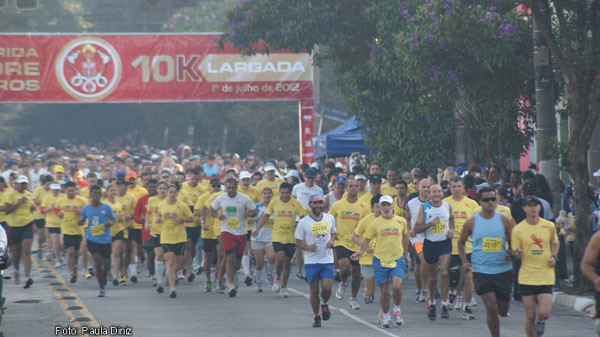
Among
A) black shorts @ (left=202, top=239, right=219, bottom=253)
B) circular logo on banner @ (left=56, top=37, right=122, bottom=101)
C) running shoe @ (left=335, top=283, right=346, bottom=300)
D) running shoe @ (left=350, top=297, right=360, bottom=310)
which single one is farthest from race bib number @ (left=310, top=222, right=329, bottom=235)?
circular logo on banner @ (left=56, top=37, right=122, bottom=101)

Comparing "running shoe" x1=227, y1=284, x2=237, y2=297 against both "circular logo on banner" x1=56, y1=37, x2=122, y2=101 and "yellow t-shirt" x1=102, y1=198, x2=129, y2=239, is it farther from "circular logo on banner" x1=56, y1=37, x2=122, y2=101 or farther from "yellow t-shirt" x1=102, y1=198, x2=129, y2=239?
"circular logo on banner" x1=56, y1=37, x2=122, y2=101

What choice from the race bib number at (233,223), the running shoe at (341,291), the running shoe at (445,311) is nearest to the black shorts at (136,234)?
the race bib number at (233,223)

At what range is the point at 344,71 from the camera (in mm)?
25656

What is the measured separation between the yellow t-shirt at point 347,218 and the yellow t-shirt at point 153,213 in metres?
3.32

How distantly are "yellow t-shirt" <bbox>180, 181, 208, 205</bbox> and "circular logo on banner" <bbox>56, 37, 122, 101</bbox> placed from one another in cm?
1236

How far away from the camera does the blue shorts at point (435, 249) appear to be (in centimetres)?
1409

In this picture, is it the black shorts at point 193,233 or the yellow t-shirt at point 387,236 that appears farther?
the black shorts at point 193,233

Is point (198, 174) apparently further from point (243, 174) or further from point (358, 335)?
point (358, 335)

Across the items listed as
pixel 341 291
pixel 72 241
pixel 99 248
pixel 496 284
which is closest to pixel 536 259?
pixel 496 284

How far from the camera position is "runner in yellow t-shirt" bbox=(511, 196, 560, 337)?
10664 mm

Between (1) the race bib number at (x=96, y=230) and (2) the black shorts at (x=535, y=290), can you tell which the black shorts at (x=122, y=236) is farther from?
(2) the black shorts at (x=535, y=290)

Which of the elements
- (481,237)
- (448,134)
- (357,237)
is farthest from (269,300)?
(448,134)

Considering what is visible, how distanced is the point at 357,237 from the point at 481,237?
108 inches

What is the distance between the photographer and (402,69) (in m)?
19.8
